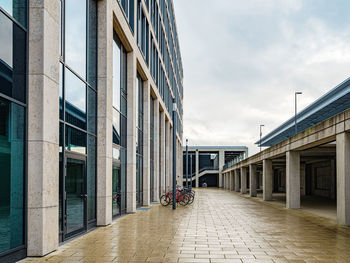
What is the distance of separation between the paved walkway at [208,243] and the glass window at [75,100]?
10.6 ft

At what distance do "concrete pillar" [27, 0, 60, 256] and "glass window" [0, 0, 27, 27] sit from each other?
13 centimetres

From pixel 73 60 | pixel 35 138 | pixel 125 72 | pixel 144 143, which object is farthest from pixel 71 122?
pixel 144 143

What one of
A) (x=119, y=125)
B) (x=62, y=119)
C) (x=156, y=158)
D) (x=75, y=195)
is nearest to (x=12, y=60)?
(x=62, y=119)

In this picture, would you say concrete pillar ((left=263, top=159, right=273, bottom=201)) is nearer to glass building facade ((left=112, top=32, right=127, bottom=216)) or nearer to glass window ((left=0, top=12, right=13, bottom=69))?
glass building facade ((left=112, top=32, right=127, bottom=216))

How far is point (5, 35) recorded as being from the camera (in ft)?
24.3

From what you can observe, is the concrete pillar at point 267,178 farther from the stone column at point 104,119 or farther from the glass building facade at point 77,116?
the glass building facade at point 77,116

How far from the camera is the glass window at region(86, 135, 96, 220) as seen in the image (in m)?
12.1

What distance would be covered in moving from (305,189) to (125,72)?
100 ft

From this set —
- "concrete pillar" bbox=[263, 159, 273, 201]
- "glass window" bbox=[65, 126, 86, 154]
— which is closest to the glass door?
"glass window" bbox=[65, 126, 86, 154]

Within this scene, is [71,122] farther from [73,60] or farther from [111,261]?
[111,261]

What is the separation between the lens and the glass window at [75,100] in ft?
34.3

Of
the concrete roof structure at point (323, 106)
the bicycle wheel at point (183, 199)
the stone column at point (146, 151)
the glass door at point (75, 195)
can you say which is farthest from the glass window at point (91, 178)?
the bicycle wheel at point (183, 199)

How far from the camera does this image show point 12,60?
7723 mm

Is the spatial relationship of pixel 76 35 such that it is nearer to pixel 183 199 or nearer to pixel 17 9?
pixel 17 9
